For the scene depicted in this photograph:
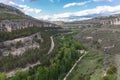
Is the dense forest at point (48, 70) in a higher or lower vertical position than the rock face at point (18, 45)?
lower

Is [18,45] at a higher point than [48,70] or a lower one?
higher

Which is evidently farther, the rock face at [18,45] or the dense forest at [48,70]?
the rock face at [18,45]

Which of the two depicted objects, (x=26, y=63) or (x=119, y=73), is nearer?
(x=119, y=73)

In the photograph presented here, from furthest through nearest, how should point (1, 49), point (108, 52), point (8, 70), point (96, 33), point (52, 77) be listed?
1. point (96, 33)
2. point (108, 52)
3. point (1, 49)
4. point (8, 70)
5. point (52, 77)

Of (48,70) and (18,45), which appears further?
(18,45)

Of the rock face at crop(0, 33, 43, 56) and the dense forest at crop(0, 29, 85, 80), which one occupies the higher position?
the rock face at crop(0, 33, 43, 56)

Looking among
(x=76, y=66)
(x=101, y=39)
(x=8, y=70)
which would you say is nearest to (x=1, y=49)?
(x=8, y=70)

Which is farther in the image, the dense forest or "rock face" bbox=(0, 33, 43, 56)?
"rock face" bbox=(0, 33, 43, 56)

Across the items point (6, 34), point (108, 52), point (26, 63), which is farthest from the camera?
point (108, 52)

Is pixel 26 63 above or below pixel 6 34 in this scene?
below

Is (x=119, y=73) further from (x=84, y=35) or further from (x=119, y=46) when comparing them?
(x=84, y=35)
